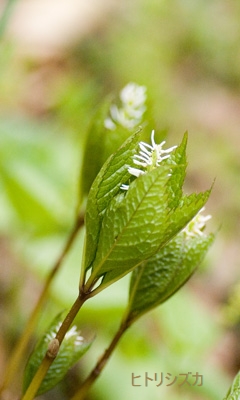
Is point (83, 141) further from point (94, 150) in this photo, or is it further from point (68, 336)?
point (68, 336)

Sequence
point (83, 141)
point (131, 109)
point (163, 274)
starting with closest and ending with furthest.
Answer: point (163, 274) < point (131, 109) < point (83, 141)

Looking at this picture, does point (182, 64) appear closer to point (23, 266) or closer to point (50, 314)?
point (23, 266)

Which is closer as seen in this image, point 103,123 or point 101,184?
A: point 101,184

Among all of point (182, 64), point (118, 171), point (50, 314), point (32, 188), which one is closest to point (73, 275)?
point (50, 314)

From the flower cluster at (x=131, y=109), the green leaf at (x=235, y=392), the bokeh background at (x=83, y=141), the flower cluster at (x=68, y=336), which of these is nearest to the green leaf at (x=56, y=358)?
the flower cluster at (x=68, y=336)

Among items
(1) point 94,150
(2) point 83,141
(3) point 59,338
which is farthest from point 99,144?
(3) point 59,338

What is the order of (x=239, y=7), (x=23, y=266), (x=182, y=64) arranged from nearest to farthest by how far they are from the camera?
(x=23, y=266)
(x=182, y=64)
(x=239, y=7)
